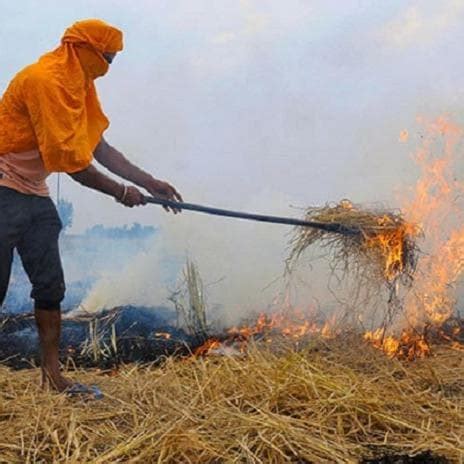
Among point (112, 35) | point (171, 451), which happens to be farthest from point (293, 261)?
point (171, 451)

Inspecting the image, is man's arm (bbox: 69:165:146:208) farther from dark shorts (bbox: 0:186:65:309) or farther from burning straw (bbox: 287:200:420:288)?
burning straw (bbox: 287:200:420:288)

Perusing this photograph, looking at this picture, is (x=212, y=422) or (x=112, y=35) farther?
(x=112, y=35)

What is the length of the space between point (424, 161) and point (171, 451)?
3.89 meters

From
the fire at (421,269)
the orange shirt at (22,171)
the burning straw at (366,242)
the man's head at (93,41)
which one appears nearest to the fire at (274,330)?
the fire at (421,269)

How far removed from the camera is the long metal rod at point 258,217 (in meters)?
3.81

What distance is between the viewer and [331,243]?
446cm

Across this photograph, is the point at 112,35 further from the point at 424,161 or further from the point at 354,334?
the point at 424,161

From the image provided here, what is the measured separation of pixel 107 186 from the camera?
3512 mm

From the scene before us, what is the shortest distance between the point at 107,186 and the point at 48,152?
419 millimetres

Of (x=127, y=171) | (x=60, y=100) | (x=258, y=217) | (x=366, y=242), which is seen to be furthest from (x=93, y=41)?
(x=366, y=242)

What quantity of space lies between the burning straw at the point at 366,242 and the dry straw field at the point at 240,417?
2.77 ft

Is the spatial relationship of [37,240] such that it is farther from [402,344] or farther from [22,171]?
[402,344]

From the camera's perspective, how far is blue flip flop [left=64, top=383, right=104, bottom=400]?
3.31 metres

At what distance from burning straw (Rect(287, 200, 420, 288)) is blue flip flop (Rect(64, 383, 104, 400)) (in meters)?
1.63
